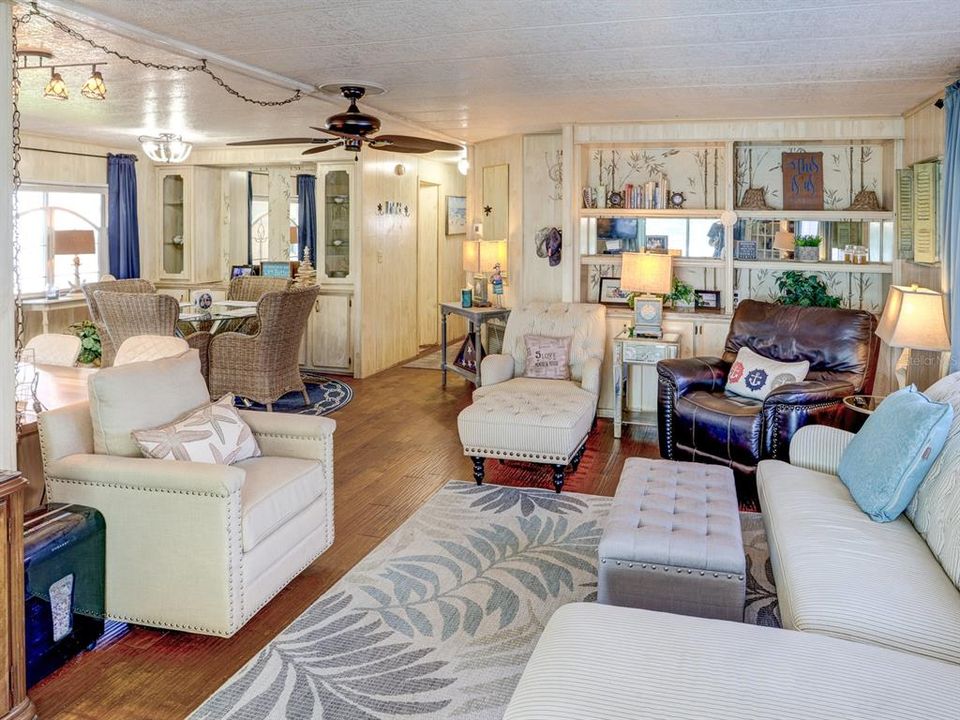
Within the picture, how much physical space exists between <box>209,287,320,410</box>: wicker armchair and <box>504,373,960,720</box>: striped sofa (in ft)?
14.1

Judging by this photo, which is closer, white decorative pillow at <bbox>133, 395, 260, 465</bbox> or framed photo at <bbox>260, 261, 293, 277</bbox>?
white decorative pillow at <bbox>133, 395, 260, 465</bbox>

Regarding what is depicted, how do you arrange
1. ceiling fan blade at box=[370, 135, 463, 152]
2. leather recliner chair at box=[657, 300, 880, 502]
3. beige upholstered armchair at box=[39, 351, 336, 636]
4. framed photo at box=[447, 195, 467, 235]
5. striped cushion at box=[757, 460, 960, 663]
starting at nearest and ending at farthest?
1. striped cushion at box=[757, 460, 960, 663]
2. beige upholstered armchair at box=[39, 351, 336, 636]
3. leather recliner chair at box=[657, 300, 880, 502]
4. ceiling fan blade at box=[370, 135, 463, 152]
5. framed photo at box=[447, 195, 467, 235]

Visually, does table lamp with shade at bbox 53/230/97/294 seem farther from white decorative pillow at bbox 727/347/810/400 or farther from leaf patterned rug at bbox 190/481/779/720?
white decorative pillow at bbox 727/347/810/400

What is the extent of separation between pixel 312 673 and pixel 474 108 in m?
4.27

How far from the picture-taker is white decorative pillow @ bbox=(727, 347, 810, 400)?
4801 mm

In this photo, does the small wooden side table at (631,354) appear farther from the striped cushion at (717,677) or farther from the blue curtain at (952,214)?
the striped cushion at (717,677)

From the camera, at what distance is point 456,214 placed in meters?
11.0

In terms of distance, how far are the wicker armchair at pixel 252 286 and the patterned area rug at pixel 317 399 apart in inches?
37.7

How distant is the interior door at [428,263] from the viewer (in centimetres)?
997

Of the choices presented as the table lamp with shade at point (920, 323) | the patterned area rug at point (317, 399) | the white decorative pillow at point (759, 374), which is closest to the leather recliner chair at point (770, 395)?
the white decorative pillow at point (759, 374)

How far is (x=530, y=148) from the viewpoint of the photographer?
6.99 metres

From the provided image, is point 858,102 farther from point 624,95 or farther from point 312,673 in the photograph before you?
point 312,673

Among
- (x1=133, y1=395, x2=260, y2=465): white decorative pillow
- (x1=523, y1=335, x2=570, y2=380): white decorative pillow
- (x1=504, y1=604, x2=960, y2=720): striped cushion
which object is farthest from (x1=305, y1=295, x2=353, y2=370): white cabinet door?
(x1=504, y1=604, x2=960, y2=720): striped cushion

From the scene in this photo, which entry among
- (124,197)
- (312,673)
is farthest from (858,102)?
(124,197)
